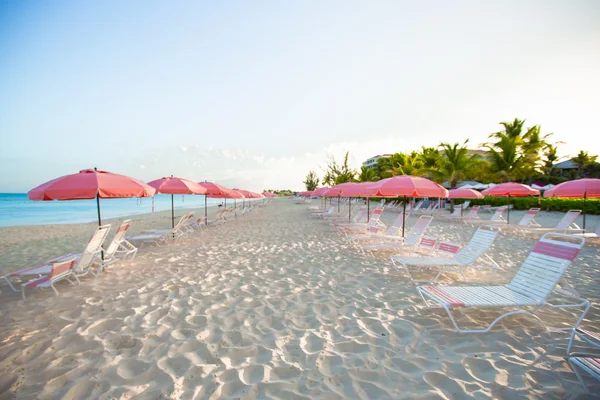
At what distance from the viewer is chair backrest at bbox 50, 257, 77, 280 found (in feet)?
13.3

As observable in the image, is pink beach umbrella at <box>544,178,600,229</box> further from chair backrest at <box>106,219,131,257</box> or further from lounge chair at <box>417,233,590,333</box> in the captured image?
chair backrest at <box>106,219,131,257</box>

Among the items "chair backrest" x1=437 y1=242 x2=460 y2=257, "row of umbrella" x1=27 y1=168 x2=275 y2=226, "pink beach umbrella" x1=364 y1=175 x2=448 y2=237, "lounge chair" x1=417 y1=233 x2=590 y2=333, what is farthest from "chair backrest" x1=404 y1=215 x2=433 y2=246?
"row of umbrella" x1=27 y1=168 x2=275 y2=226

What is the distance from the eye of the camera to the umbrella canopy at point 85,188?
4.70 metres

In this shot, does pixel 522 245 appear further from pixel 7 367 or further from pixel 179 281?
pixel 7 367

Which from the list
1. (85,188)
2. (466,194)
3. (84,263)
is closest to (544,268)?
(84,263)

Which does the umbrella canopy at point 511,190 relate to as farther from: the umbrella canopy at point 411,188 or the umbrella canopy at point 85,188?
the umbrella canopy at point 85,188

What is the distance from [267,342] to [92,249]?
3.85 meters

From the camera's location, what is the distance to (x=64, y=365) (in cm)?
249

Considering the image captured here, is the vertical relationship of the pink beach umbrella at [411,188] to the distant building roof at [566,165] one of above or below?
below

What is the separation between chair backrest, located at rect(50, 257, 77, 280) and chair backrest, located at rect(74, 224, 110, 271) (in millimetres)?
91

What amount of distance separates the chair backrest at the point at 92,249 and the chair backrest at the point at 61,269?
91mm

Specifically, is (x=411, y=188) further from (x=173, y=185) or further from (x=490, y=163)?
(x=490, y=163)

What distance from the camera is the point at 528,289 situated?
327cm

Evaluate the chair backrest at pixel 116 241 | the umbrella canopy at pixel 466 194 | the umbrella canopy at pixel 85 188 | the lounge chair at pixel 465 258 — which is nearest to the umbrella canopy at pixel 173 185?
the chair backrest at pixel 116 241
